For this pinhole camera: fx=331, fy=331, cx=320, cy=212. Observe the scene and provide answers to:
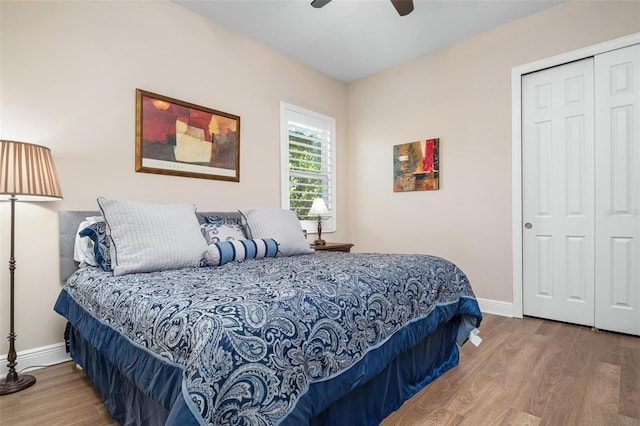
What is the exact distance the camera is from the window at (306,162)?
3.84 meters

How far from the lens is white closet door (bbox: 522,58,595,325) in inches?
114

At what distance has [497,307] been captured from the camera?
3.34 metres

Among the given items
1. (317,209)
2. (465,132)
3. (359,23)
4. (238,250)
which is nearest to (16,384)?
(238,250)

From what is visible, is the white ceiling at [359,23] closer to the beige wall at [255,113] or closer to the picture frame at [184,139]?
the beige wall at [255,113]

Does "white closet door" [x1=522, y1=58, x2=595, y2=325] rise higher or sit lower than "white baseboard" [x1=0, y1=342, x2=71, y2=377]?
higher

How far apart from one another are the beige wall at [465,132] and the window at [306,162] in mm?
487

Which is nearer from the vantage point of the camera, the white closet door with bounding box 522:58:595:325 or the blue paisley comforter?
the blue paisley comforter

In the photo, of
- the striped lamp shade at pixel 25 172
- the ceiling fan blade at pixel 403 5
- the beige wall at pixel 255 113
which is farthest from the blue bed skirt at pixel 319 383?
the ceiling fan blade at pixel 403 5

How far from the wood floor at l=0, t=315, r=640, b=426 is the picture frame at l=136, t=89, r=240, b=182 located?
1.65 metres

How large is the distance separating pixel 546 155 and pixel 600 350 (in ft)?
5.56

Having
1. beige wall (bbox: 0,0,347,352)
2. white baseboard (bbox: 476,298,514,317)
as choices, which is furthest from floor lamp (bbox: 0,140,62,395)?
white baseboard (bbox: 476,298,514,317)

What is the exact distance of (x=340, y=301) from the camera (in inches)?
52.8

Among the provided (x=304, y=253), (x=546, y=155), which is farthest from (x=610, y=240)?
(x=304, y=253)

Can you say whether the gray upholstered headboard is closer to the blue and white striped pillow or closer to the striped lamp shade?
the striped lamp shade
